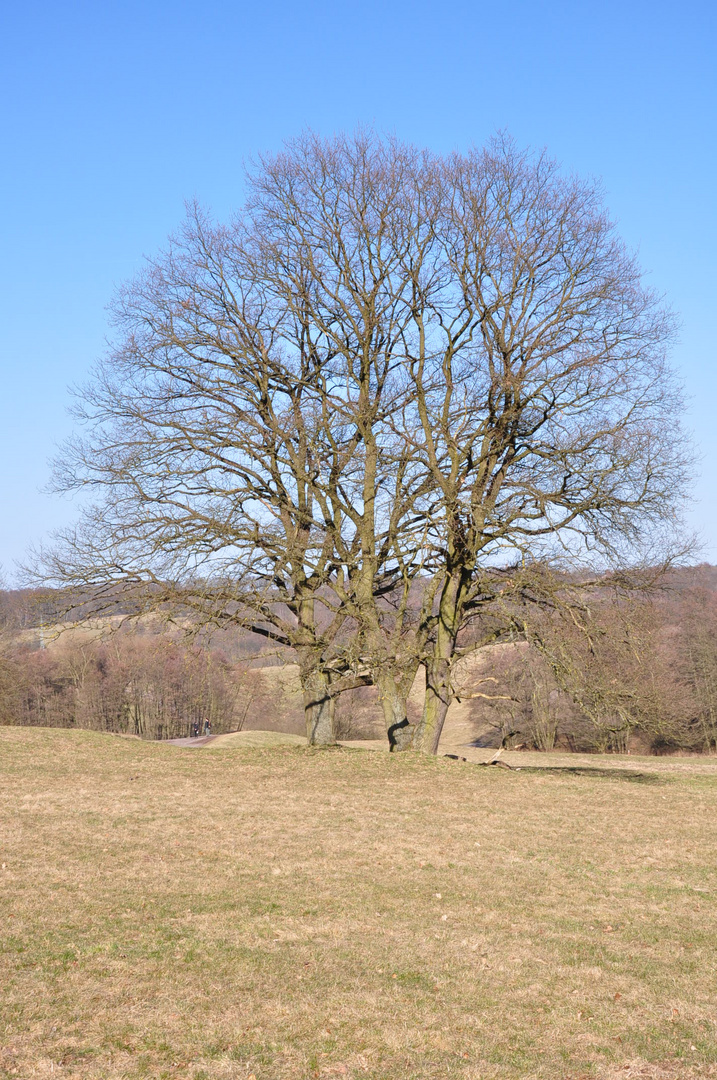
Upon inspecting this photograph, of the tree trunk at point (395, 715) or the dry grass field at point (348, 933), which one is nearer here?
the dry grass field at point (348, 933)

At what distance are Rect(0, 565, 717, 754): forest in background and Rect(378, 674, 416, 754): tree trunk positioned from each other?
143 cm

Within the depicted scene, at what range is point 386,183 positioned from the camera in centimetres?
1908

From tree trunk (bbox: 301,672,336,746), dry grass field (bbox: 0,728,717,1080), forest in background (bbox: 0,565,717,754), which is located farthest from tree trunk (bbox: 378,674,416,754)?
dry grass field (bbox: 0,728,717,1080)

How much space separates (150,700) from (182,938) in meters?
50.7

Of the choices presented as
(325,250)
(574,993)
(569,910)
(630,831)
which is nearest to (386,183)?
(325,250)

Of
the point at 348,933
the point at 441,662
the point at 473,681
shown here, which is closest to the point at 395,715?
the point at 441,662

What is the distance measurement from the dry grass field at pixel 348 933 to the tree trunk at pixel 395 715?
12.9 feet

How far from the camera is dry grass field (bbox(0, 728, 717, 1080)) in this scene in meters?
5.50

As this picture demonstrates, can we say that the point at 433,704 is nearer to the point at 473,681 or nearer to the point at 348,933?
the point at 348,933

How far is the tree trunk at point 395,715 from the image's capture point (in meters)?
19.5

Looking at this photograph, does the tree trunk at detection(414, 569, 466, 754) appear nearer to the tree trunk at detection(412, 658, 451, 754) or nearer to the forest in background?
the tree trunk at detection(412, 658, 451, 754)

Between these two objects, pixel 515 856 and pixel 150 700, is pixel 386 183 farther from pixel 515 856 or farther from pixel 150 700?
pixel 150 700

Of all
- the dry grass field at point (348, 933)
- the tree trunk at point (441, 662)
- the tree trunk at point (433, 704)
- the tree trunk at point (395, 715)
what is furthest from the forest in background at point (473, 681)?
the dry grass field at point (348, 933)

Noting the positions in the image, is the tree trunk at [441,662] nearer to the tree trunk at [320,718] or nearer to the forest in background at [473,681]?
the forest in background at [473,681]
